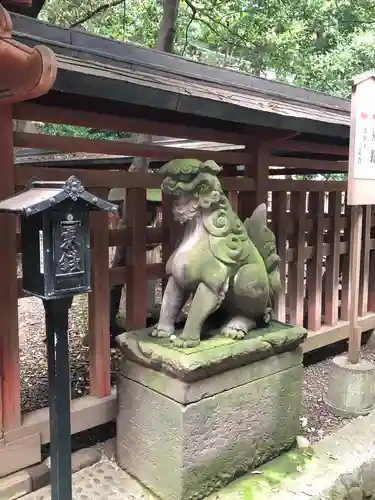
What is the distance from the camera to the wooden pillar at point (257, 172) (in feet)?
14.1

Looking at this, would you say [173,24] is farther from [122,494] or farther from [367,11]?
[367,11]

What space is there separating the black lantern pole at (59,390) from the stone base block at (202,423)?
2.13 ft

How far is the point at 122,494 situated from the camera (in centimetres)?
318

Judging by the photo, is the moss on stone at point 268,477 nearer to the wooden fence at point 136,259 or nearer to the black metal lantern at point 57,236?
the wooden fence at point 136,259

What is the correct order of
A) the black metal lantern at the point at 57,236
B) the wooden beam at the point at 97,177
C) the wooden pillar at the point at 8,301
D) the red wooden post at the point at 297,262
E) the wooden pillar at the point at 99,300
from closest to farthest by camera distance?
the black metal lantern at the point at 57,236
the wooden pillar at the point at 8,301
the wooden beam at the point at 97,177
the wooden pillar at the point at 99,300
the red wooden post at the point at 297,262

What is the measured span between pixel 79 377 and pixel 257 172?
8.69ft

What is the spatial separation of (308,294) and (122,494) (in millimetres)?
3069

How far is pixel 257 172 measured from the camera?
14.2ft

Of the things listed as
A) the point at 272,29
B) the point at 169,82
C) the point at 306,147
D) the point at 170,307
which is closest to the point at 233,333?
the point at 170,307

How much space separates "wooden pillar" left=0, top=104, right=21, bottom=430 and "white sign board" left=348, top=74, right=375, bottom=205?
8.51 ft

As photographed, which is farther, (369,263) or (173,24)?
(173,24)

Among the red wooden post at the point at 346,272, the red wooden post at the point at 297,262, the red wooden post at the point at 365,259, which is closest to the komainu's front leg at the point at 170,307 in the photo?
the red wooden post at the point at 297,262

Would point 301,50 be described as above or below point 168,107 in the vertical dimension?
above

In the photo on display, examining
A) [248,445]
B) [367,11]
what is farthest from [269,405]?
[367,11]
